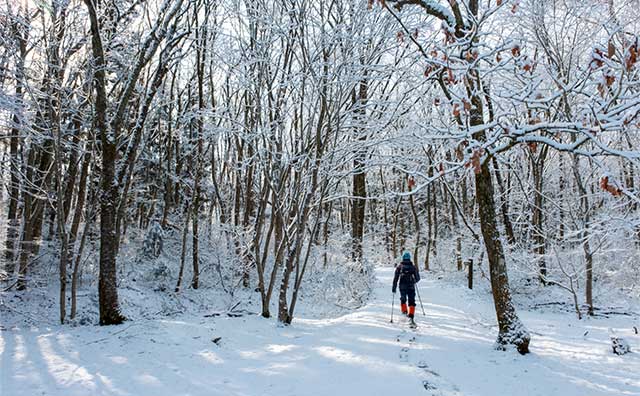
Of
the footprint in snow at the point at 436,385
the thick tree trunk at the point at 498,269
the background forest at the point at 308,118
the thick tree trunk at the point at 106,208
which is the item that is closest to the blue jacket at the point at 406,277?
the background forest at the point at 308,118

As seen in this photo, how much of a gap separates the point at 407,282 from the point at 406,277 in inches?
6.4

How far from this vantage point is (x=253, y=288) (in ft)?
52.2

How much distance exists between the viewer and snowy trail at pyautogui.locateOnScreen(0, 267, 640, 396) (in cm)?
493

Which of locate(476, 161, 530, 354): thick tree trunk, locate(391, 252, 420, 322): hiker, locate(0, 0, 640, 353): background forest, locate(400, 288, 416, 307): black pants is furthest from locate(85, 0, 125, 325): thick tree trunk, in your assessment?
locate(476, 161, 530, 354): thick tree trunk

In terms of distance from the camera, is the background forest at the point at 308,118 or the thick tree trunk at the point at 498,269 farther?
the thick tree trunk at the point at 498,269

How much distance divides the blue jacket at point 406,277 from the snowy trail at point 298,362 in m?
1.23

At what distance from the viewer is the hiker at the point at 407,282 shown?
31.8 ft

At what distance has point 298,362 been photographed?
5.98 meters

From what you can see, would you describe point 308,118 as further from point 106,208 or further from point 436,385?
point 436,385

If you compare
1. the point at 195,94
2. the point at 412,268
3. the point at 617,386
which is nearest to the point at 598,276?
the point at 412,268

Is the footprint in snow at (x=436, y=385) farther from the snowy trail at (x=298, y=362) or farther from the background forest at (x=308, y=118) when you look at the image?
the background forest at (x=308, y=118)

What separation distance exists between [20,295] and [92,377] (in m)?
8.29

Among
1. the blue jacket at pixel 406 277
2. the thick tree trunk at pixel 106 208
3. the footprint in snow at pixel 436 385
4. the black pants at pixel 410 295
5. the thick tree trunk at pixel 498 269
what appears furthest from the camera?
the blue jacket at pixel 406 277

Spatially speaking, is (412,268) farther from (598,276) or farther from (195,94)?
(195,94)
